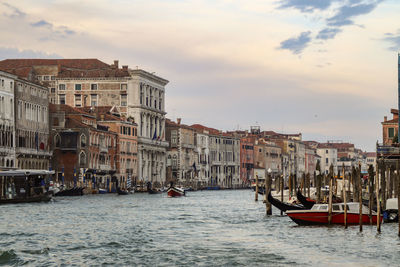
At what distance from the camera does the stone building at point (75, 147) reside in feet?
247

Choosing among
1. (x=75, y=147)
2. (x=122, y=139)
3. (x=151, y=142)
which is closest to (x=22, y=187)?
(x=75, y=147)

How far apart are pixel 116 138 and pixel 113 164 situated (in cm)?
263

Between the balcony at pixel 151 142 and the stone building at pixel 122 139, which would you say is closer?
the stone building at pixel 122 139

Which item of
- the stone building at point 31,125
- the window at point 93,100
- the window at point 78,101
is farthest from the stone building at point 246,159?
the stone building at point 31,125

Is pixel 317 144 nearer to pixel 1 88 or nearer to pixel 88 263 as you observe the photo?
pixel 1 88

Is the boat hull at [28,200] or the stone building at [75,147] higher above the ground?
the stone building at [75,147]

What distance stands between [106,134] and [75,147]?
25.8 ft

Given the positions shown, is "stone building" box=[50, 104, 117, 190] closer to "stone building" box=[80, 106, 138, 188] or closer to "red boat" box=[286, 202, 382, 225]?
"stone building" box=[80, 106, 138, 188]

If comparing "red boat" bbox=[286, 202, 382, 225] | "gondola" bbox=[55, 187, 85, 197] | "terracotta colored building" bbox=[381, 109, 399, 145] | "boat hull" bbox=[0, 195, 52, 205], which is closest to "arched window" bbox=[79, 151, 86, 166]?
"gondola" bbox=[55, 187, 85, 197]

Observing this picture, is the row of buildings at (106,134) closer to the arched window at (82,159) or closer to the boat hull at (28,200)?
the arched window at (82,159)

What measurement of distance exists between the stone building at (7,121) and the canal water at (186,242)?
2623cm

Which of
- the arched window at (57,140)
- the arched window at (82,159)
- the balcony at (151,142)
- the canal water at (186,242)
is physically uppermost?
the balcony at (151,142)

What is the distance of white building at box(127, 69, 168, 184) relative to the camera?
9519 centimetres

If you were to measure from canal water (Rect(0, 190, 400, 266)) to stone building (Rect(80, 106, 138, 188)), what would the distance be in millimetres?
48397
